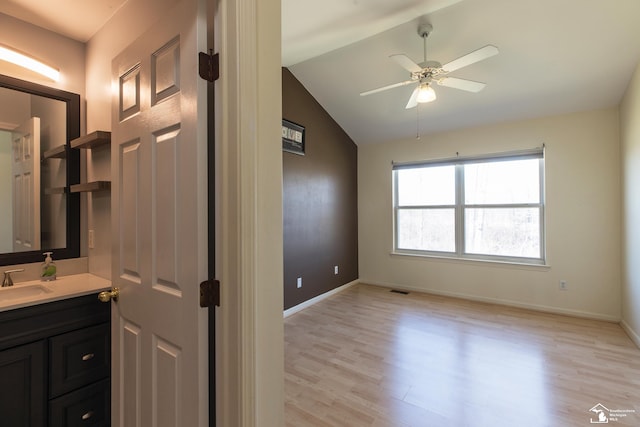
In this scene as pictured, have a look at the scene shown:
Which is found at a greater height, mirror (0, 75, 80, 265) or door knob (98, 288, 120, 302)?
mirror (0, 75, 80, 265)

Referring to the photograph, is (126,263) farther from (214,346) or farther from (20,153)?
(20,153)

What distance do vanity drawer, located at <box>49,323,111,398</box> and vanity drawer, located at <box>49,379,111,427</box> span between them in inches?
1.5

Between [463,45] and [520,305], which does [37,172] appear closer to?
[463,45]

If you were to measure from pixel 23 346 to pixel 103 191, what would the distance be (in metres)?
0.87

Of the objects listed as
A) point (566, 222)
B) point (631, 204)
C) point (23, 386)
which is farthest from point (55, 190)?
point (566, 222)

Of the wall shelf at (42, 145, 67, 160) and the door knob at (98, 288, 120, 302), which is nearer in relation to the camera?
the door knob at (98, 288, 120, 302)

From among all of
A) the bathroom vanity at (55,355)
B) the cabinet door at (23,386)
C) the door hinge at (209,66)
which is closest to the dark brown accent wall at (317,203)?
the bathroom vanity at (55,355)

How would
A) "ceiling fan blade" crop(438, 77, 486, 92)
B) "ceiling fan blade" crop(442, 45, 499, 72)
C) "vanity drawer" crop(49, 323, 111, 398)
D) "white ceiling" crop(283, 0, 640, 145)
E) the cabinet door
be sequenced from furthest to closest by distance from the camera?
"ceiling fan blade" crop(438, 77, 486, 92)
"white ceiling" crop(283, 0, 640, 145)
"ceiling fan blade" crop(442, 45, 499, 72)
"vanity drawer" crop(49, 323, 111, 398)
the cabinet door

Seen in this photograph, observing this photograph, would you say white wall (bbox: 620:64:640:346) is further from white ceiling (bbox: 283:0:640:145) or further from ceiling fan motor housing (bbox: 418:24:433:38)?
ceiling fan motor housing (bbox: 418:24:433:38)

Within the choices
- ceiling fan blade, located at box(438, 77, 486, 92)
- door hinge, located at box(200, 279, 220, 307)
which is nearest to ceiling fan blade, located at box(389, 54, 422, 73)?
ceiling fan blade, located at box(438, 77, 486, 92)

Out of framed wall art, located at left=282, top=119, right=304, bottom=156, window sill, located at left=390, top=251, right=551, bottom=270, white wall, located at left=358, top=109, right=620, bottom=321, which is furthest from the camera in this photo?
window sill, located at left=390, top=251, right=551, bottom=270

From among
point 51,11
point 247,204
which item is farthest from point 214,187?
point 51,11

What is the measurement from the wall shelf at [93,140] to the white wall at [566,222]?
4091mm

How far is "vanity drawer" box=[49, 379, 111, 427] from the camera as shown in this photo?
1.37 metres
